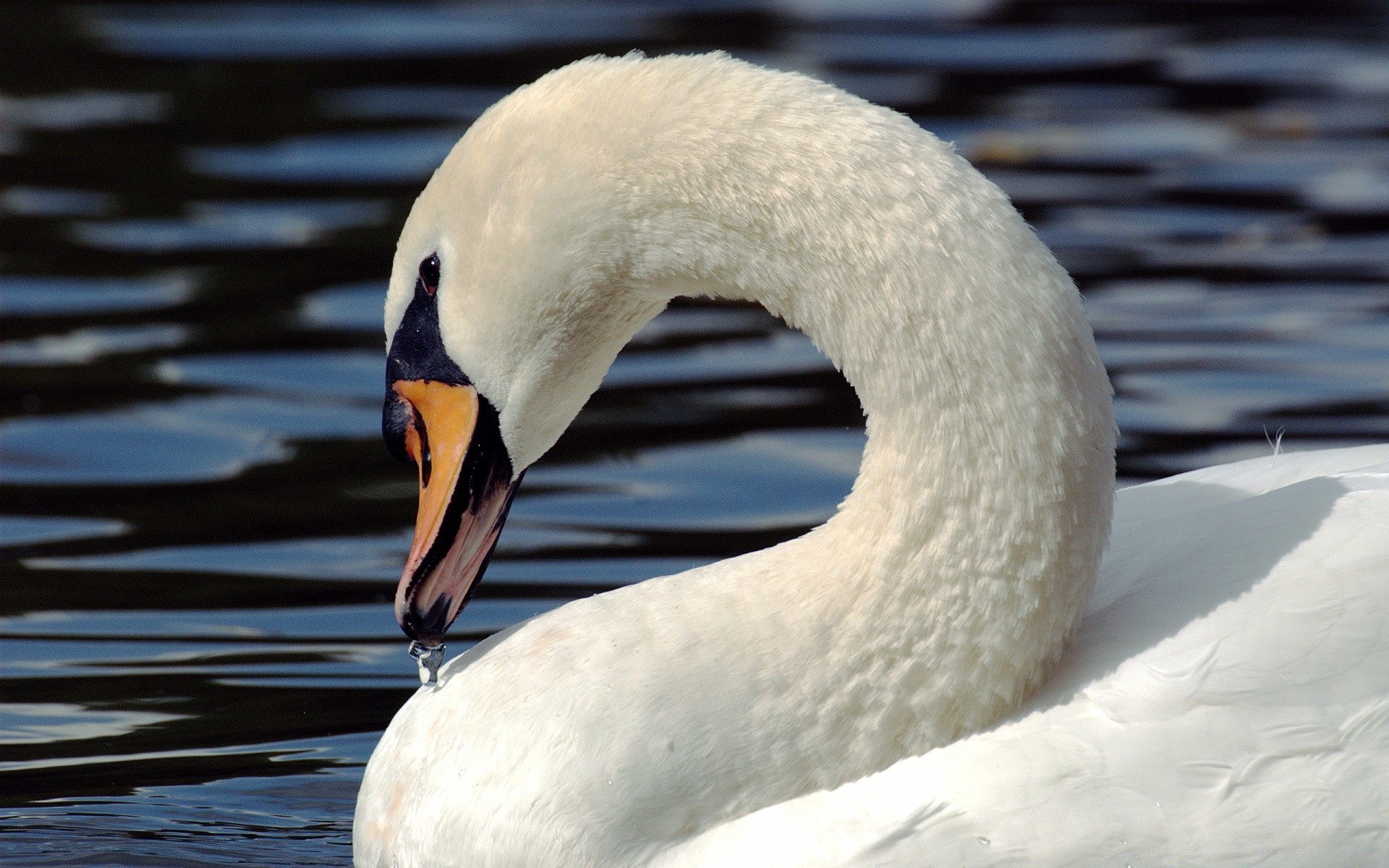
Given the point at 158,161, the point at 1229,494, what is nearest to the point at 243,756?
the point at 1229,494

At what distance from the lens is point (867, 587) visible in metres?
4.01

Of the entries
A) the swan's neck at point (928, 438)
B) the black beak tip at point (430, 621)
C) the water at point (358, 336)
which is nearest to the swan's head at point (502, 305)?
the black beak tip at point (430, 621)

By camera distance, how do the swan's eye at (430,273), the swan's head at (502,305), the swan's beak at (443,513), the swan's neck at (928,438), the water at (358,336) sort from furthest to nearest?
the water at (358,336) → the swan's beak at (443,513) → the swan's eye at (430,273) → the swan's head at (502,305) → the swan's neck at (928,438)

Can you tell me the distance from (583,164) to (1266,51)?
29.8 ft

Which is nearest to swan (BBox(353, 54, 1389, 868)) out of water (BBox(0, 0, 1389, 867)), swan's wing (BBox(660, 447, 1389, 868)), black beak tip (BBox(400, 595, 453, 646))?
swan's wing (BBox(660, 447, 1389, 868))

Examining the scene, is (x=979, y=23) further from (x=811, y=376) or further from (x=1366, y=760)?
(x=1366, y=760)

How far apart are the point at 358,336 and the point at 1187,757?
506cm

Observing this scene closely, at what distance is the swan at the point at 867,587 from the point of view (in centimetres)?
370

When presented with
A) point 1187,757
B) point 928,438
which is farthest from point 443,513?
point 1187,757

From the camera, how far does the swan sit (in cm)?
370

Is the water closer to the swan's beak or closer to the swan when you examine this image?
the swan's beak

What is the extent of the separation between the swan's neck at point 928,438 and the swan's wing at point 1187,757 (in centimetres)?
14

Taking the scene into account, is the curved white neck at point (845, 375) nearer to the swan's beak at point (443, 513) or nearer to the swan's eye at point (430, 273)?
the swan's eye at point (430, 273)

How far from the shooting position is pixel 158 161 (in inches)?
413
